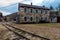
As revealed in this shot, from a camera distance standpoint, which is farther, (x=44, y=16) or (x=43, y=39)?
(x=44, y=16)

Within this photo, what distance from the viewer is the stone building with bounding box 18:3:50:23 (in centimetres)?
4772

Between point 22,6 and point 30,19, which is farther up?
point 22,6

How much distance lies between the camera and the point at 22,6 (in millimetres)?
47719

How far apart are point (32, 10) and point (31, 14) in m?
1.32

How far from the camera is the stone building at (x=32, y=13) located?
4772 centimetres

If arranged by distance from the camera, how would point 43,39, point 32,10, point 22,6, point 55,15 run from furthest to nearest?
point 55,15 → point 32,10 → point 22,6 → point 43,39

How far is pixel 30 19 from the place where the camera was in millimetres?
50031

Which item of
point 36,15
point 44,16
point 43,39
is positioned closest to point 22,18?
point 36,15

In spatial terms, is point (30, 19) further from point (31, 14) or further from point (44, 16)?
point (44, 16)

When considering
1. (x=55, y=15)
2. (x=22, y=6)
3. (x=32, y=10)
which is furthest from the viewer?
(x=55, y=15)

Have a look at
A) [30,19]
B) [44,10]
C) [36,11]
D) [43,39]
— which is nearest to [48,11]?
[44,10]

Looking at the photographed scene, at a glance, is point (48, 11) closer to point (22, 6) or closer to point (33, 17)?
point (33, 17)

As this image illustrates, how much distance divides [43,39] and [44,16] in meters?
40.0

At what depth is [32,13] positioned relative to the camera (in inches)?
2000
